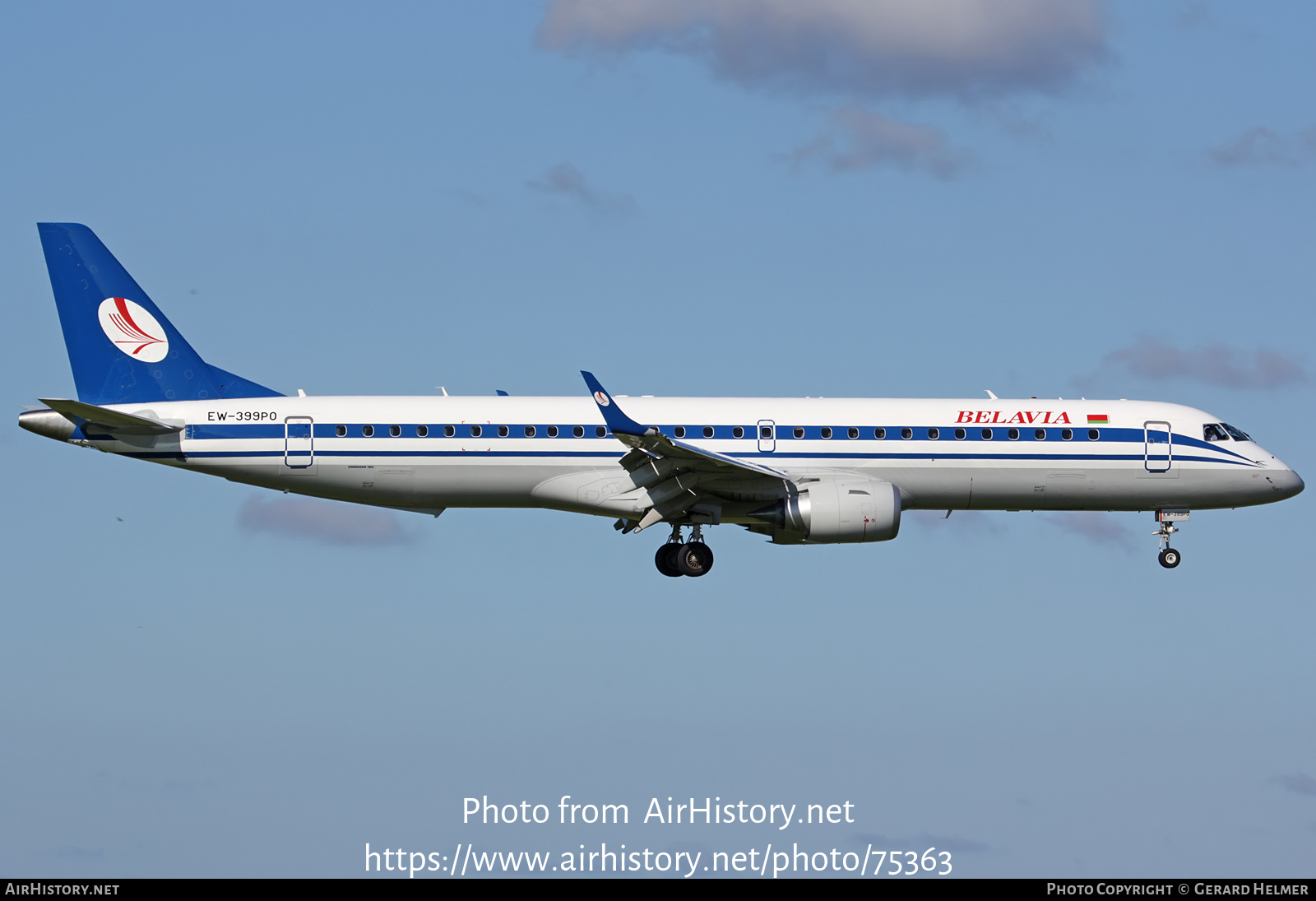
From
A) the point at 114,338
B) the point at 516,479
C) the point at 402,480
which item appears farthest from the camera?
the point at 114,338

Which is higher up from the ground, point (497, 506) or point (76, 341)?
point (76, 341)

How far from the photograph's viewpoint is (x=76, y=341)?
136 ft

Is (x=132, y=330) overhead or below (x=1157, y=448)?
overhead

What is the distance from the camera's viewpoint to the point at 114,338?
137ft

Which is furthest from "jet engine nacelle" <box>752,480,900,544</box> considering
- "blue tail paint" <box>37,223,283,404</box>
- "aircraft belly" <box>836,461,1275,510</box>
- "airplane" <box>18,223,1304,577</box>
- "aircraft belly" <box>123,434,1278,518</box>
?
"blue tail paint" <box>37,223,283,404</box>

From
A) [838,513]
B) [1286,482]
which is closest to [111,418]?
[838,513]

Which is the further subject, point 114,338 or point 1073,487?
point 1073,487

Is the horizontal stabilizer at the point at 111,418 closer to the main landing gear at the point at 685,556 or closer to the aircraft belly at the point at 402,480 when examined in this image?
the aircraft belly at the point at 402,480

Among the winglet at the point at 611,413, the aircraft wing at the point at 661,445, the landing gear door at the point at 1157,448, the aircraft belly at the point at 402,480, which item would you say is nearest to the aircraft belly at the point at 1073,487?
the landing gear door at the point at 1157,448

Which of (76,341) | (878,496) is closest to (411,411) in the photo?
(76,341)

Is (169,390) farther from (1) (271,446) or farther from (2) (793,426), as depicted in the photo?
(2) (793,426)

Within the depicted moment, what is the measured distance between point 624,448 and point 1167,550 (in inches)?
558

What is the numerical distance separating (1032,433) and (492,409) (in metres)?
13.1

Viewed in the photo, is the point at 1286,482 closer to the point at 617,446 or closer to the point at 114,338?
the point at 617,446
